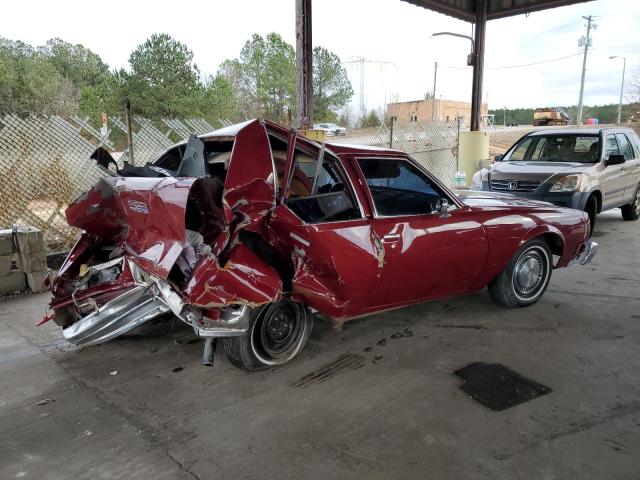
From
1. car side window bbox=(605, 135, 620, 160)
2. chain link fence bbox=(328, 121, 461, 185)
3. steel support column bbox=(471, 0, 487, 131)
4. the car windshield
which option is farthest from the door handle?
steel support column bbox=(471, 0, 487, 131)

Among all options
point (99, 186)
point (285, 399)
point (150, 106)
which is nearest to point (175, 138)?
point (99, 186)

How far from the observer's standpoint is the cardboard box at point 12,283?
5.54 m

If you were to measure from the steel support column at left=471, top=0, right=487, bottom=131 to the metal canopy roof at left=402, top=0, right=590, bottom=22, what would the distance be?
0.70ft

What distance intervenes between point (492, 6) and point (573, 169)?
758 cm

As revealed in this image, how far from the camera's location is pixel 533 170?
7941mm

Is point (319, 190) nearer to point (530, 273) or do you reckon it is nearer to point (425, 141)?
point (530, 273)

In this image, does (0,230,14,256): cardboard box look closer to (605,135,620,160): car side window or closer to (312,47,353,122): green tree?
(605,135,620,160): car side window

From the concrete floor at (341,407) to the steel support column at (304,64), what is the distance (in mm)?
4987

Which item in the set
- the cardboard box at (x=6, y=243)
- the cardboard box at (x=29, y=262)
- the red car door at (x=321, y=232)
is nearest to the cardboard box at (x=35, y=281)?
the cardboard box at (x=29, y=262)

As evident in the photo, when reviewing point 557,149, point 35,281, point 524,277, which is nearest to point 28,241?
point 35,281

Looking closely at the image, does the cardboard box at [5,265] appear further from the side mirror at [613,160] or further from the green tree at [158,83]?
the green tree at [158,83]

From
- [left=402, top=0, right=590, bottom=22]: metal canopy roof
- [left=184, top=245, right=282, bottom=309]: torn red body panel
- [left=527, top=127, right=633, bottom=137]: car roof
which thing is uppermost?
[left=402, top=0, right=590, bottom=22]: metal canopy roof

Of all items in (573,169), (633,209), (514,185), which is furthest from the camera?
(633,209)

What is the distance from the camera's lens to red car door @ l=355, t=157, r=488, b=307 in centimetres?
373
